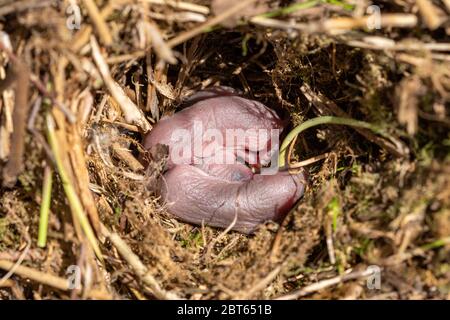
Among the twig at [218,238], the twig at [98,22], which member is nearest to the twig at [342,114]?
the twig at [218,238]

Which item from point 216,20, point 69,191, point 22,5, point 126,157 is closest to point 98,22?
point 22,5

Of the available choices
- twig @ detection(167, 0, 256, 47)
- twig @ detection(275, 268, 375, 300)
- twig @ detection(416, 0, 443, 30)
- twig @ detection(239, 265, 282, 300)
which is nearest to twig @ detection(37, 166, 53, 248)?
twig @ detection(167, 0, 256, 47)

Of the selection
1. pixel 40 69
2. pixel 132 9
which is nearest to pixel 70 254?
pixel 40 69

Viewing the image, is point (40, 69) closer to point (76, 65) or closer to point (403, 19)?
point (76, 65)

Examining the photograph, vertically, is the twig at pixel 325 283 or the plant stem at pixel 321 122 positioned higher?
the plant stem at pixel 321 122

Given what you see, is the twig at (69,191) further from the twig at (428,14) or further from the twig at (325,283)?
the twig at (428,14)

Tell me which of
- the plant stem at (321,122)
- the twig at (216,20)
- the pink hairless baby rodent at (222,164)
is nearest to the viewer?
the twig at (216,20)

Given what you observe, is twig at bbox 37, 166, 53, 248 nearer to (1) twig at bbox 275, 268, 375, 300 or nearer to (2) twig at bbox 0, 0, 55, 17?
(2) twig at bbox 0, 0, 55, 17

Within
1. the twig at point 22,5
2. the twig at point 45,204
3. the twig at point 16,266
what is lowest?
the twig at point 16,266
